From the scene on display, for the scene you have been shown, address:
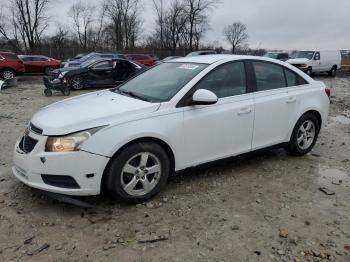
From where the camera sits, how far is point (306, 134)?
554 centimetres

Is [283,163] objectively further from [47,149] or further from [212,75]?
[47,149]

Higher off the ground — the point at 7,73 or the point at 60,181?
the point at 60,181

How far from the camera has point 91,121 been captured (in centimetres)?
361

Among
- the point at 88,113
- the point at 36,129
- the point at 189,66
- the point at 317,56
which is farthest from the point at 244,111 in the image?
the point at 317,56

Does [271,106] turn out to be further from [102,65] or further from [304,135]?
[102,65]

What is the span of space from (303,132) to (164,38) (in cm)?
5132

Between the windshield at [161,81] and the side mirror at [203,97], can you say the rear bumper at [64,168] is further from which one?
the side mirror at [203,97]

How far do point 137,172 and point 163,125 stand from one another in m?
0.57

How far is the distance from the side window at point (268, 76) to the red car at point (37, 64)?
21.5 metres

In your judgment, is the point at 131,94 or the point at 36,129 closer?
the point at 36,129

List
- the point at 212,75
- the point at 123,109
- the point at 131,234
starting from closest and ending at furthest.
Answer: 1. the point at 131,234
2. the point at 123,109
3. the point at 212,75

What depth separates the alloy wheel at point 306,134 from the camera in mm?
5457

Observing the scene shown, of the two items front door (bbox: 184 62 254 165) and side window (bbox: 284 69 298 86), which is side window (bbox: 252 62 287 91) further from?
front door (bbox: 184 62 254 165)

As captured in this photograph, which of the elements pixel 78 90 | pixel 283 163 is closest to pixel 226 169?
pixel 283 163
